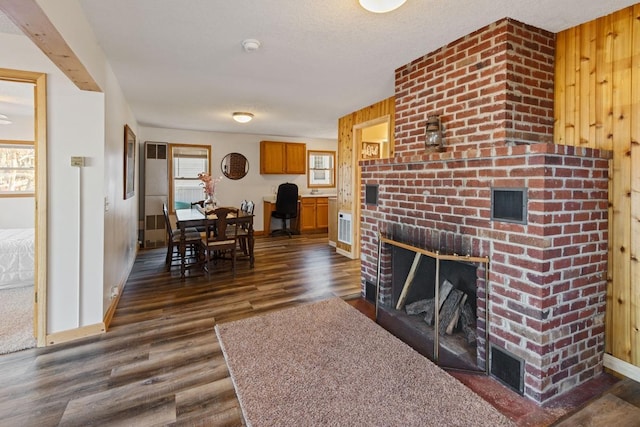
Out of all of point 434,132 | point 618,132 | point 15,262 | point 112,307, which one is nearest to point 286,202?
point 112,307

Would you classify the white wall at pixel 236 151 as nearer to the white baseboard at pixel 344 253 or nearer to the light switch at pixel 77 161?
the white baseboard at pixel 344 253

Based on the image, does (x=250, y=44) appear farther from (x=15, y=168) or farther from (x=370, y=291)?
(x=15, y=168)

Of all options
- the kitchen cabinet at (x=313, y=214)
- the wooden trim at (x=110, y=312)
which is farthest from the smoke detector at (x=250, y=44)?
the kitchen cabinet at (x=313, y=214)

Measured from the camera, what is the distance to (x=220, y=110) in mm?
4832

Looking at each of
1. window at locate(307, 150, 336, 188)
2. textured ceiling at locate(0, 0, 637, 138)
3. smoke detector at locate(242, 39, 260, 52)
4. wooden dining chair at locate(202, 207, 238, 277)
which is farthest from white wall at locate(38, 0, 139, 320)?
window at locate(307, 150, 336, 188)

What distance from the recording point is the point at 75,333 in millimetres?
2475

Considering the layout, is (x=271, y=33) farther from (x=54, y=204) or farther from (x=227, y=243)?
Result: (x=227, y=243)

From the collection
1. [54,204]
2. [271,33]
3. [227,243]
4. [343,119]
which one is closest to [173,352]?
[54,204]

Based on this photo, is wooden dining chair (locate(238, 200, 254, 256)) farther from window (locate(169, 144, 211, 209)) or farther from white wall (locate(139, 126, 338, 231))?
window (locate(169, 144, 211, 209))

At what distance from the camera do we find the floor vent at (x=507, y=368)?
188cm

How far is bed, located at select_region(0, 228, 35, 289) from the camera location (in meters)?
3.47

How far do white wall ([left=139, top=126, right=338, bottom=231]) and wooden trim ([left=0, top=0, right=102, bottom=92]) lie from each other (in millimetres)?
4413

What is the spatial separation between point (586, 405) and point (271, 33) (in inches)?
123

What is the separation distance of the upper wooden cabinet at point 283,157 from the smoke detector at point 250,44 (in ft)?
15.0
